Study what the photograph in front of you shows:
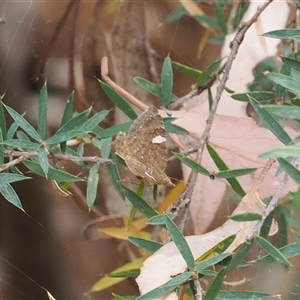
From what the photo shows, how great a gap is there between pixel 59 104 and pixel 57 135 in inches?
10.0

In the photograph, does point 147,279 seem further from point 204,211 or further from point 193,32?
point 193,32

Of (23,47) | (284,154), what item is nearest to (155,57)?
(23,47)

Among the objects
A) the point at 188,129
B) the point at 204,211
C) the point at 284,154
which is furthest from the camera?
the point at 204,211

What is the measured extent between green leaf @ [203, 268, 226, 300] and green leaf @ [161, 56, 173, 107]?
0.60 ft

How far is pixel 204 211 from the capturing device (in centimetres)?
46

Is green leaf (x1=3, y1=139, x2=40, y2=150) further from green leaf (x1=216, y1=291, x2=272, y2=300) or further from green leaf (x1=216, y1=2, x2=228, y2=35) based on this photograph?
green leaf (x1=216, y1=2, x2=228, y2=35)

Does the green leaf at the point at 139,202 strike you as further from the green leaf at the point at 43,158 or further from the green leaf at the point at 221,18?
the green leaf at the point at 221,18

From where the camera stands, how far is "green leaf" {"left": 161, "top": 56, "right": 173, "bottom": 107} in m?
0.35

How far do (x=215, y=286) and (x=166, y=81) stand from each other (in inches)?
7.5

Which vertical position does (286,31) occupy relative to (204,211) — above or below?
above

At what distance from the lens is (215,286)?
0.21 m

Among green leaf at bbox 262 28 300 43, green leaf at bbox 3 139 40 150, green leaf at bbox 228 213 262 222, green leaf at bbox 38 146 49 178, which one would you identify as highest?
green leaf at bbox 262 28 300 43

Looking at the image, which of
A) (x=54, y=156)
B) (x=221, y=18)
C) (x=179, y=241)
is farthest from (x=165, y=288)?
(x=221, y=18)

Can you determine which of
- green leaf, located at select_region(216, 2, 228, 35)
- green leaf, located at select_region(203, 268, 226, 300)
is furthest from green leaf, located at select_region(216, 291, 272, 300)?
green leaf, located at select_region(216, 2, 228, 35)
